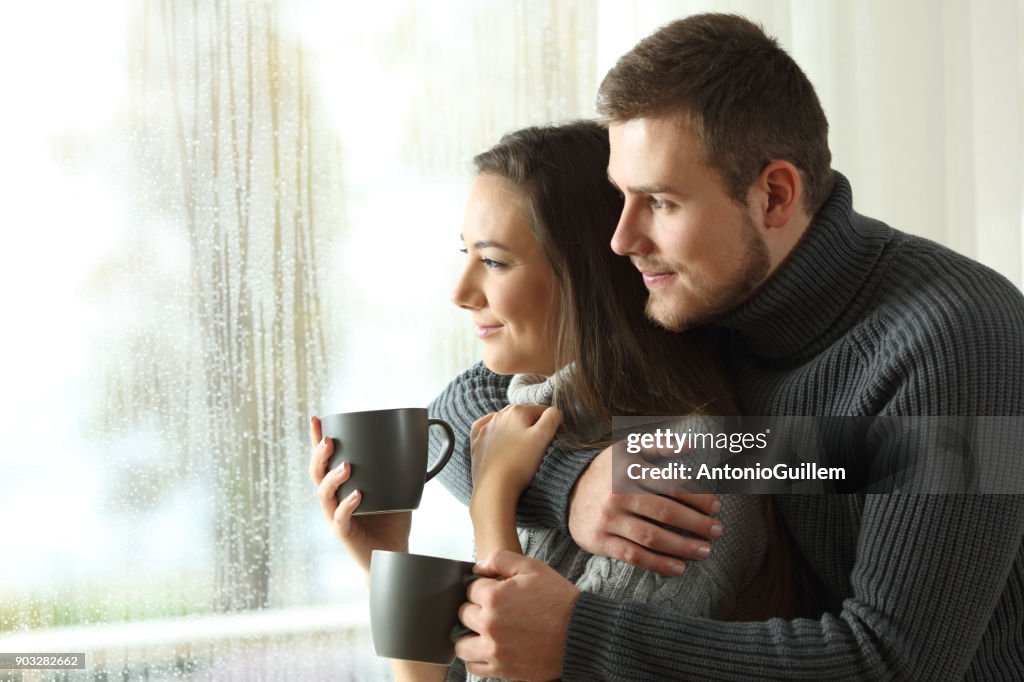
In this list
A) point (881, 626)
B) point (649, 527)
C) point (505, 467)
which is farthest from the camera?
point (505, 467)

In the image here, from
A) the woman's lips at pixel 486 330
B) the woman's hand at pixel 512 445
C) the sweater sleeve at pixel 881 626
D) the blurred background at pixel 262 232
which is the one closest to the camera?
the sweater sleeve at pixel 881 626

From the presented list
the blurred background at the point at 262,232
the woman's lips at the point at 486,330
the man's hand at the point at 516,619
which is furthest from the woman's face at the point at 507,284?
the blurred background at the point at 262,232

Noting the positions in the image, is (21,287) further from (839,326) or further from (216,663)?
(839,326)

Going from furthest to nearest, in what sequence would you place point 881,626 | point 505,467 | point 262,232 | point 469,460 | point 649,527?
point 262,232
point 469,460
point 505,467
point 649,527
point 881,626

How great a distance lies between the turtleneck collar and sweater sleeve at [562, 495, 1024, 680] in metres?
0.19

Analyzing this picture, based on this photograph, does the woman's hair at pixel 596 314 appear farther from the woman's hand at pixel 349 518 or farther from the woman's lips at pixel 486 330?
the woman's hand at pixel 349 518

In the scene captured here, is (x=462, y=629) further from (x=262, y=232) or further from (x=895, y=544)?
(x=262, y=232)

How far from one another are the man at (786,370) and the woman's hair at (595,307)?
0.18 feet

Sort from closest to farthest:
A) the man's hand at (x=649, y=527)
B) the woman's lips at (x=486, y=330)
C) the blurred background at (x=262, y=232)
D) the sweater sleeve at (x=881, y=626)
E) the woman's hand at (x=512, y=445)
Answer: the sweater sleeve at (x=881, y=626)
the man's hand at (x=649, y=527)
the woman's hand at (x=512, y=445)
the woman's lips at (x=486, y=330)
the blurred background at (x=262, y=232)

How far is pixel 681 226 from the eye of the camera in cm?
96

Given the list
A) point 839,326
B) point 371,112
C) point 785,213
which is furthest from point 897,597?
point 371,112

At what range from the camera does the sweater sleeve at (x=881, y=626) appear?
798 millimetres

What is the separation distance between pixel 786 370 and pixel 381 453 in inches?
15.8

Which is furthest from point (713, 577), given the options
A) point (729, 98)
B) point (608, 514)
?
point (729, 98)
